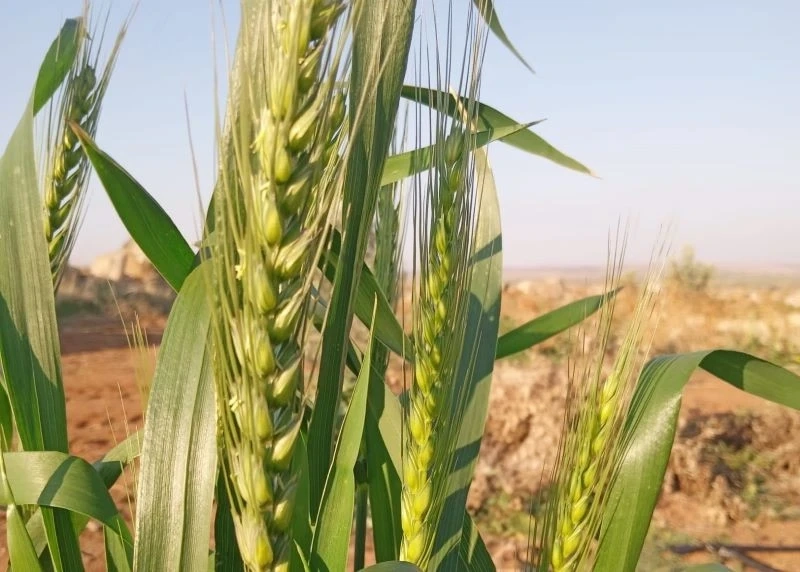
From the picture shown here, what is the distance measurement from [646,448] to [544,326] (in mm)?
263

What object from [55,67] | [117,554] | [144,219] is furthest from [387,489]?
[55,67]

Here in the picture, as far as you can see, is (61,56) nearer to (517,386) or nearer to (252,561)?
(252,561)

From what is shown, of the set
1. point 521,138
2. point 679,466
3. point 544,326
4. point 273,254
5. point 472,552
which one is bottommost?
point 679,466

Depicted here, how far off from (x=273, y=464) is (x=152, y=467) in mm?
146

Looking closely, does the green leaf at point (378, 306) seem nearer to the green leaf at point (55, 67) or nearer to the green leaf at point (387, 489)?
the green leaf at point (387, 489)

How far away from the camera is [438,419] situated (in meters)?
0.69

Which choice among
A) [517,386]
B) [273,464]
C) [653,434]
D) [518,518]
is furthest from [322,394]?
[517,386]

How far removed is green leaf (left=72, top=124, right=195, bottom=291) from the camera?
64 cm

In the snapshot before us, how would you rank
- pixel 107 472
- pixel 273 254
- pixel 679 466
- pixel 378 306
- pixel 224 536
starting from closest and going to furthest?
pixel 273 254 → pixel 224 536 → pixel 378 306 → pixel 107 472 → pixel 679 466

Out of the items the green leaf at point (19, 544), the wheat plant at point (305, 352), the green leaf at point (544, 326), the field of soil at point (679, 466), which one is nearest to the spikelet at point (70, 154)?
the wheat plant at point (305, 352)

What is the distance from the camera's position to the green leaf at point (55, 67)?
0.86 metres

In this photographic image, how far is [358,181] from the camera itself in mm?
644

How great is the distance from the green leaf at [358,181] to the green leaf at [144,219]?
17cm

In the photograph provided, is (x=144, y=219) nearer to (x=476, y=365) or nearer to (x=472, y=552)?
(x=476, y=365)
